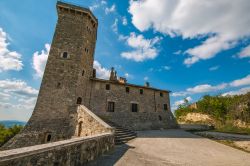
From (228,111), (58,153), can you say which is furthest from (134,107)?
(228,111)

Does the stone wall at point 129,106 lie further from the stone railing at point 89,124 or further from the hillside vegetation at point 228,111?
the hillside vegetation at point 228,111

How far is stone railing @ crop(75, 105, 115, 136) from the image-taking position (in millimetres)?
9993

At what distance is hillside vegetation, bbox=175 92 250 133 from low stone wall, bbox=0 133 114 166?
27.0m

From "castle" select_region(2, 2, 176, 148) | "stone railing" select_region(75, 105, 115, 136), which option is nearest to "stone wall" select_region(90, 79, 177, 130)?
"castle" select_region(2, 2, 176, 148)

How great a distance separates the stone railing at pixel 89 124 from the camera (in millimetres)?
9993

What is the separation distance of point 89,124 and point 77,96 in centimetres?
517

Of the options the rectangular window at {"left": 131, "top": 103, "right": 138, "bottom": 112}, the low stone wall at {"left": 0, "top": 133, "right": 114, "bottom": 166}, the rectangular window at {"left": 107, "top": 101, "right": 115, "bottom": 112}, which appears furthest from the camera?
the rectangular window at {"left": 131, "top": 103, "right": 138, "bottom": 112}

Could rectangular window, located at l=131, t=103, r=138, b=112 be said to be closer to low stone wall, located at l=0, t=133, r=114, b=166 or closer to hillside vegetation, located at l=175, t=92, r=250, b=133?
low stone wall, located at l=0, t=133, r=114, b=166

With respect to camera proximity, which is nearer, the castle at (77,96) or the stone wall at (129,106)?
the castle at (77,96)

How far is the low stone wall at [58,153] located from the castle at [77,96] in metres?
5.32

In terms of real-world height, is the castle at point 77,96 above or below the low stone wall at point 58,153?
above

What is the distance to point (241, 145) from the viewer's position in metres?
10.8

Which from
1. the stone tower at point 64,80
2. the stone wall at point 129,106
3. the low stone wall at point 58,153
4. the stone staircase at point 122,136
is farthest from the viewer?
the stone wall at point 129,106

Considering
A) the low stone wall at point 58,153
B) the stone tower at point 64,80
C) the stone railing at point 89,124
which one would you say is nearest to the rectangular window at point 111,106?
the stone tower at point 64,80
